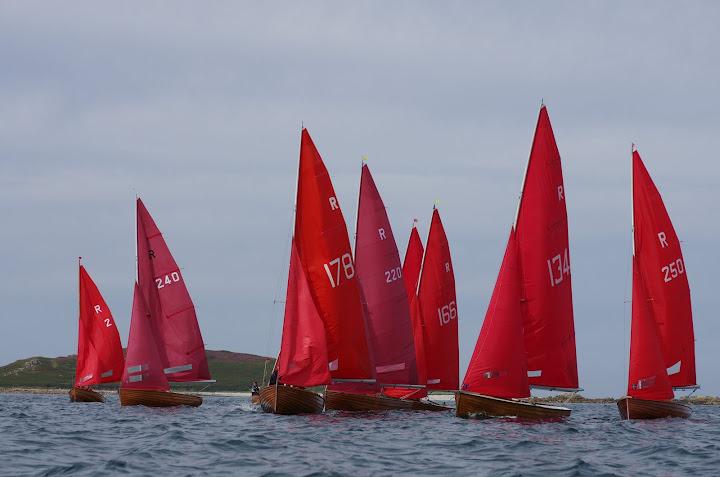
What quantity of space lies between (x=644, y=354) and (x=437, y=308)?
47.9 feet

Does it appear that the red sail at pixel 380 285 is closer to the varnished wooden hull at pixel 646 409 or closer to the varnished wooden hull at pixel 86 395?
the varnished wooden hull at pixel 646 409

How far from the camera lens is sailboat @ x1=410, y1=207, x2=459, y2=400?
2149 inches

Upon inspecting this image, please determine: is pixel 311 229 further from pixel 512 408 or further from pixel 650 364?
pixel 650 364

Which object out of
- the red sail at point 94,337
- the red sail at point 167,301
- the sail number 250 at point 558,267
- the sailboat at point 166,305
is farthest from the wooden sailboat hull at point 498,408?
the red sail at point 94,337

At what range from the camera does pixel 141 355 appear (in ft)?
175

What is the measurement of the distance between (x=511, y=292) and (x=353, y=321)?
799 centimetres

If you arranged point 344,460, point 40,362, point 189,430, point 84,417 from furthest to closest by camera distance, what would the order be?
1. point 40,362
2. point 84,417
3. point 189,430
4. point 344,460

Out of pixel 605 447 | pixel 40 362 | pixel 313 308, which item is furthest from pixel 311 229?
pixel 40 362

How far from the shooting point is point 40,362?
495 ft

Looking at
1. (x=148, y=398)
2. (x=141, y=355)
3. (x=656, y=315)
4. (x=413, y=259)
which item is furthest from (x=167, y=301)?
(x=656, y=315)

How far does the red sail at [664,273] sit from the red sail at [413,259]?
636 inches

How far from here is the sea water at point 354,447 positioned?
25953 millimetres

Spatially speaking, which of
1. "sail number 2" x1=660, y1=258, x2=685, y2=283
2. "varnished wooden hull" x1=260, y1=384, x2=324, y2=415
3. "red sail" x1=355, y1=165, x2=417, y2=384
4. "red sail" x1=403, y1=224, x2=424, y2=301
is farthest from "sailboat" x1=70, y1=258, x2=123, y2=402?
"sail number 2" x1=660, y1=258, x2=685, y2=283

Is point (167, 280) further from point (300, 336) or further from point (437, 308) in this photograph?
point (300, 336)
